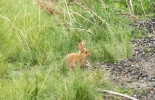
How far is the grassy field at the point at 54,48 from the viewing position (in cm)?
528

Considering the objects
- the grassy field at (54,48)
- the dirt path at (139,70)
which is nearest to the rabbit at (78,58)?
the grassy field at (54,48)

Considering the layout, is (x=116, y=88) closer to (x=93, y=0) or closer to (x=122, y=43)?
(x=122, y=43)

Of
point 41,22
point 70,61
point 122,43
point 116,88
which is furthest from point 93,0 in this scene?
point 116,88

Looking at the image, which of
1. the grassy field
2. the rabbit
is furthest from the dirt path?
the rabbit

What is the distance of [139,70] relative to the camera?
256 inches

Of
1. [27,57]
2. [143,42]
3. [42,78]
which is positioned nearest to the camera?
[42,78]

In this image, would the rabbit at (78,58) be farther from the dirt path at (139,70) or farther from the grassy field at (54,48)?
the dirt path at (139,70)

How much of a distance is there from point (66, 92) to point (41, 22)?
2.96m

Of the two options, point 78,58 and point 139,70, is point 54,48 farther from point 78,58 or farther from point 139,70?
point 139,70

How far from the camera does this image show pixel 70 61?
632cm

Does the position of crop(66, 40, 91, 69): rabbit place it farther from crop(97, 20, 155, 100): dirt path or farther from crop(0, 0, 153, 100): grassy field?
crop(97, 20, 155, 100): dirt path

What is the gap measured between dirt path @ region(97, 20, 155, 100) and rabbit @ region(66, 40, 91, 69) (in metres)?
0.30

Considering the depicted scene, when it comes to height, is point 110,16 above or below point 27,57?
above

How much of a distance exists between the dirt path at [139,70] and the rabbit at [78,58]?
0.98 feet
